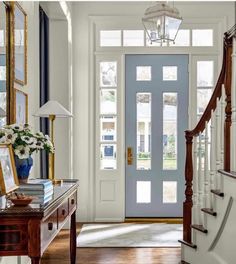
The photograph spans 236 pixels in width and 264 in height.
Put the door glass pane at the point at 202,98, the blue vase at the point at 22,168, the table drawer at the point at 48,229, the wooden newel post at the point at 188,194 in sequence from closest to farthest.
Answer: the table drawer at the point at 48,229 < the blue vase at the point at 22,168 < the wooden newel post at the point at 188,194 < the door glass pane at the point at 202,98

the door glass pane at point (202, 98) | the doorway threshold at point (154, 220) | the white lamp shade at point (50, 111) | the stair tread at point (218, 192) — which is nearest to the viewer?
the stair tread at point (218, 192)

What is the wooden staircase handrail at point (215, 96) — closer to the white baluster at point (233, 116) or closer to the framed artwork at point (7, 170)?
the white baluster at point (233, 116)

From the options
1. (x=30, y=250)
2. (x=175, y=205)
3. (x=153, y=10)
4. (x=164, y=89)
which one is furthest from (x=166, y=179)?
(x=30, y=250)

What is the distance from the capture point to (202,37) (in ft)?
21.6

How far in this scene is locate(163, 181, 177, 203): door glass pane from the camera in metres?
6.58

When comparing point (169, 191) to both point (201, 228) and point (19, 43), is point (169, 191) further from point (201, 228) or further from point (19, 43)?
point (19, 43)

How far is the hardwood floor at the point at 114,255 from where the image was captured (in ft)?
14.7

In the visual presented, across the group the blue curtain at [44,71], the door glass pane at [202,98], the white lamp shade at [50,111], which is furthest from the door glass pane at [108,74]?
the white lamp shade at [50,111]

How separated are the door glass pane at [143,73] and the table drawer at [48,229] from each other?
4.13 metres

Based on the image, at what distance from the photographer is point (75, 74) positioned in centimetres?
654

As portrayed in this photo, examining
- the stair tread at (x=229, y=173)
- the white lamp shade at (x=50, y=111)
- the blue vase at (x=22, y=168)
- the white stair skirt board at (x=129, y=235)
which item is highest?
the white lamp shade at (x=50, y=111)

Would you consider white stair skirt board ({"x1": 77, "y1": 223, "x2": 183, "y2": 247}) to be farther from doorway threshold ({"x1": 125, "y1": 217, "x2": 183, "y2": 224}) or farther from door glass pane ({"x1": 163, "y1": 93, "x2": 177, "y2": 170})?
door glass pane ({"x1": 163, "y1": 93, "x2": 177, "y2": 170})

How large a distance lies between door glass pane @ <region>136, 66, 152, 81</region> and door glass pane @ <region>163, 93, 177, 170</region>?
0.34m

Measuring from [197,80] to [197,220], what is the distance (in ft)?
9.40
